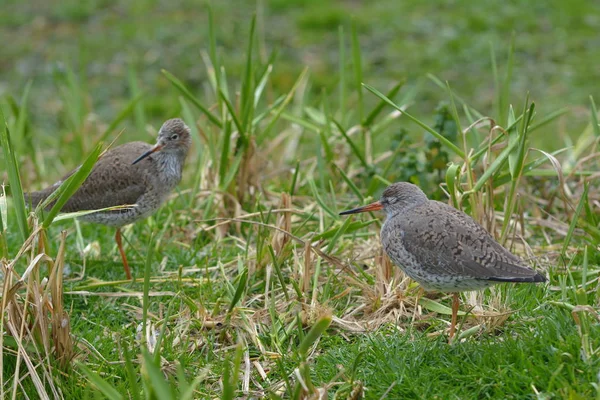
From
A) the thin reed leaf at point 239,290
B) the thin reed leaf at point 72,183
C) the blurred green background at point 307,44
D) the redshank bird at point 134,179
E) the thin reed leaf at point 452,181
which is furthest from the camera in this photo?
the blurred green background at point 307,44

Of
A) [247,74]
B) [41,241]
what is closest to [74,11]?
[247,74]

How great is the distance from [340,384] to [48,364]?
1.47 m

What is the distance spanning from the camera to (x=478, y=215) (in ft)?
15.5

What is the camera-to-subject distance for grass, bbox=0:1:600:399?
3867mm

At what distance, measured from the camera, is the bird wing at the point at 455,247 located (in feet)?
13.1

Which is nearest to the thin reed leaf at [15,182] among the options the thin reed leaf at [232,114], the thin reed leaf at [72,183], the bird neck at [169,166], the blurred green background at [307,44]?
the thin reed leaf at [72,183]

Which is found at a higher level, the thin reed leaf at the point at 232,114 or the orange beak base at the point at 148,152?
the thin reed leaf at the point at 232,114

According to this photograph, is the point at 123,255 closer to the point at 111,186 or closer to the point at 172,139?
the point at 111,186

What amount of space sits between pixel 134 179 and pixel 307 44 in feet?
20.5

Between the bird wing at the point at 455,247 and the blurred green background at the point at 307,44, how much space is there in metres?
5.61

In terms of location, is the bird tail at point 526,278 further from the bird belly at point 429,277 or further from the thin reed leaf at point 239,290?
the thin reed leaf at point 239,290

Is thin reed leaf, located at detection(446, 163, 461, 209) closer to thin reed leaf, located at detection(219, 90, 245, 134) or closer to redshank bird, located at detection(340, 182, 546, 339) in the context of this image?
redshank bird, located at detection(340, 182, 546, 339)

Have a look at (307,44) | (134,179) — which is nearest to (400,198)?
(134,179)

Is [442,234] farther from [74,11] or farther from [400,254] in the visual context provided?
[74,11]
